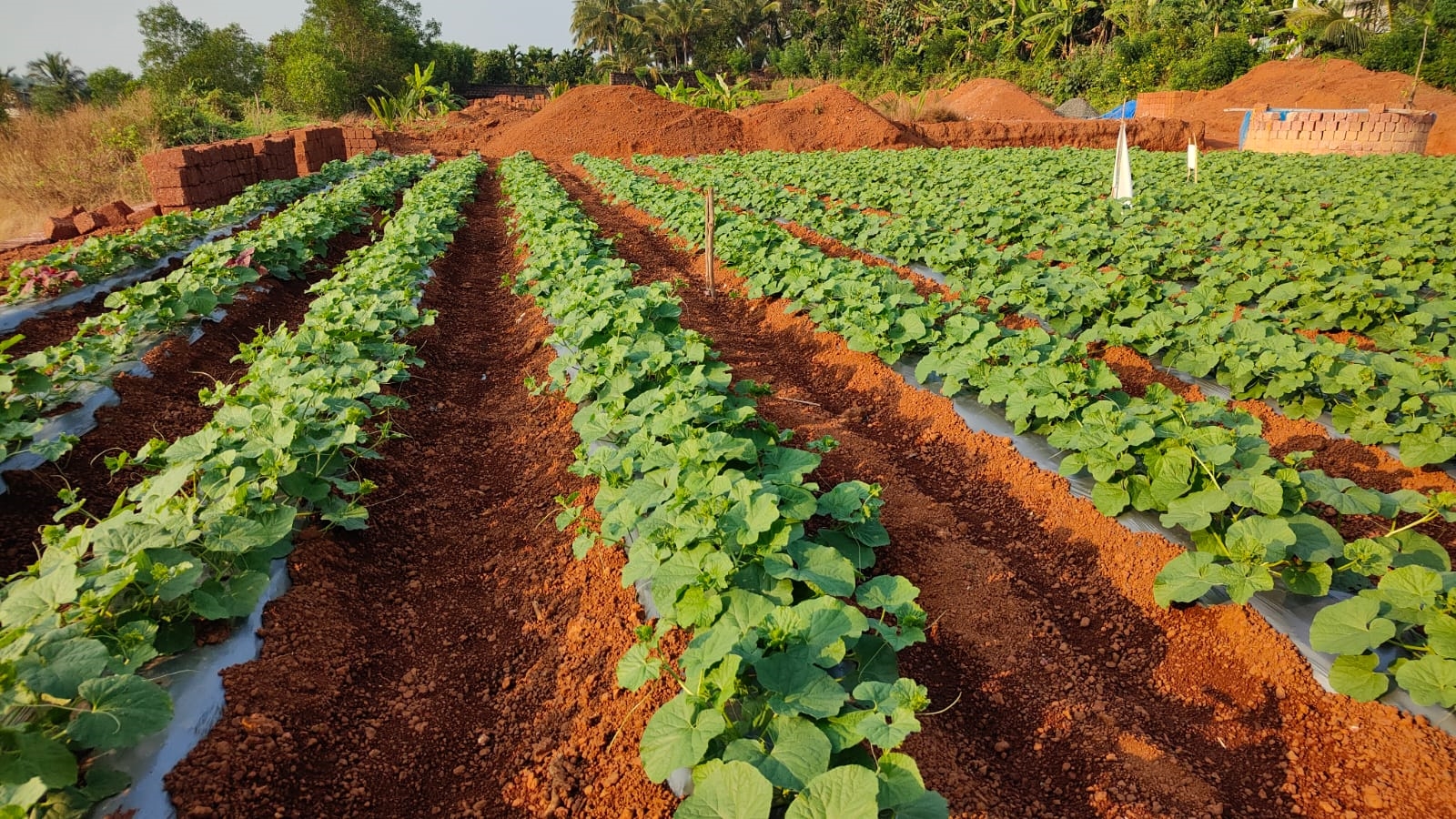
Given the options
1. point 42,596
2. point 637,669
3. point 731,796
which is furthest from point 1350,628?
point 42,596

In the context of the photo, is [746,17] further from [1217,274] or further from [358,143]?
[1217,274]

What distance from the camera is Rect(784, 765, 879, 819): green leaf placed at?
4.62 feet

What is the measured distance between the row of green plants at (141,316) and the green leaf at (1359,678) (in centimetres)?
555

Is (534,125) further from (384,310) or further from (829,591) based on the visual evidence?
(829,591)

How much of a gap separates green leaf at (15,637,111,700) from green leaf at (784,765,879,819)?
173 cm

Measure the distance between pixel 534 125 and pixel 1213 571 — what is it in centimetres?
2762

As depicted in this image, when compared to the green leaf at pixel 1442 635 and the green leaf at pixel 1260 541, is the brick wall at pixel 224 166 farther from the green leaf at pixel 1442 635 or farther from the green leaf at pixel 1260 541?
the green leaf at pixel 1442 635

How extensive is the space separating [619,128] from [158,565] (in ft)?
84.0

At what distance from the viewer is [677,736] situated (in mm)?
1708

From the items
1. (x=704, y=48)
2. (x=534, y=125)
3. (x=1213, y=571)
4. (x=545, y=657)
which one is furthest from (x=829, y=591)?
(x=704, y=48)

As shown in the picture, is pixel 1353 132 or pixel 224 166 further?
pixel 1353 132

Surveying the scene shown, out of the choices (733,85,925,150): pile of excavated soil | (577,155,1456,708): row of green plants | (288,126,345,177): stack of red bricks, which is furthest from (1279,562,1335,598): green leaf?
(733,85,925,150): pile of excavated soil

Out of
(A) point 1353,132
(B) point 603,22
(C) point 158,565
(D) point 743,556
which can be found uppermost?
(B) point 603,22

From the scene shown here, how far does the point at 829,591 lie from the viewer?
7.14 feet
